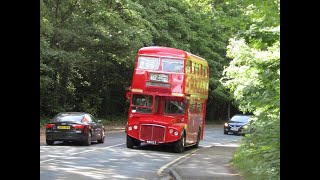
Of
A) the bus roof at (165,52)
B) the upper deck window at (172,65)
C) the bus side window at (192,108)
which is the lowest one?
the bus side window at (192,108)

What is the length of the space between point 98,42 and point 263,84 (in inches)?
881

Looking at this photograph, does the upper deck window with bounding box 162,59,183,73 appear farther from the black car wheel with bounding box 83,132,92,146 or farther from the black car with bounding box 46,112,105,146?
the black car wheel with bounding box 83,132,92,146

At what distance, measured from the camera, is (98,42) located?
34.6m

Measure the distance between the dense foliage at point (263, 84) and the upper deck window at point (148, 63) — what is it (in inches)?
209

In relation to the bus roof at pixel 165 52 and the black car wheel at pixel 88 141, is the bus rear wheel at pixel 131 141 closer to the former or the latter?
the black car wheel at pixel 88 141

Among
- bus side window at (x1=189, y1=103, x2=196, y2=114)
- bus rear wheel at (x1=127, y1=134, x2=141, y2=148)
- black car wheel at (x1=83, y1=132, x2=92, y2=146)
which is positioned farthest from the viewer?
bus side window at (x1=189, y1=103, x2=196, y2=114)

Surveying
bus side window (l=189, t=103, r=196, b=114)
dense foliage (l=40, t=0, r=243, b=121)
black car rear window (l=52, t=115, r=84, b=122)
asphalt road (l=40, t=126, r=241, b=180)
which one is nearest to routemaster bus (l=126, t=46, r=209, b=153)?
bus side window (l=189, t=103, r=196, b=114)

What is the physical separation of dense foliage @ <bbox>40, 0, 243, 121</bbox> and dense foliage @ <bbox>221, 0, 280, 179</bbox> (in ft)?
39.6

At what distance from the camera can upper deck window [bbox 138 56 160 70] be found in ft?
70.4

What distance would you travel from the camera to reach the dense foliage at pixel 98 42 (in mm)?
32812

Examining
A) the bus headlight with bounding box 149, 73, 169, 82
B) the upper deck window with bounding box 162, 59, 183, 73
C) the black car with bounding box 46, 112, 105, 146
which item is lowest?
the black car with bounding box 46, 112, 105, 146

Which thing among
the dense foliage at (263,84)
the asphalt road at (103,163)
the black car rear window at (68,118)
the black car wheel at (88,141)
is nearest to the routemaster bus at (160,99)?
the asphalt road at (103,163)
